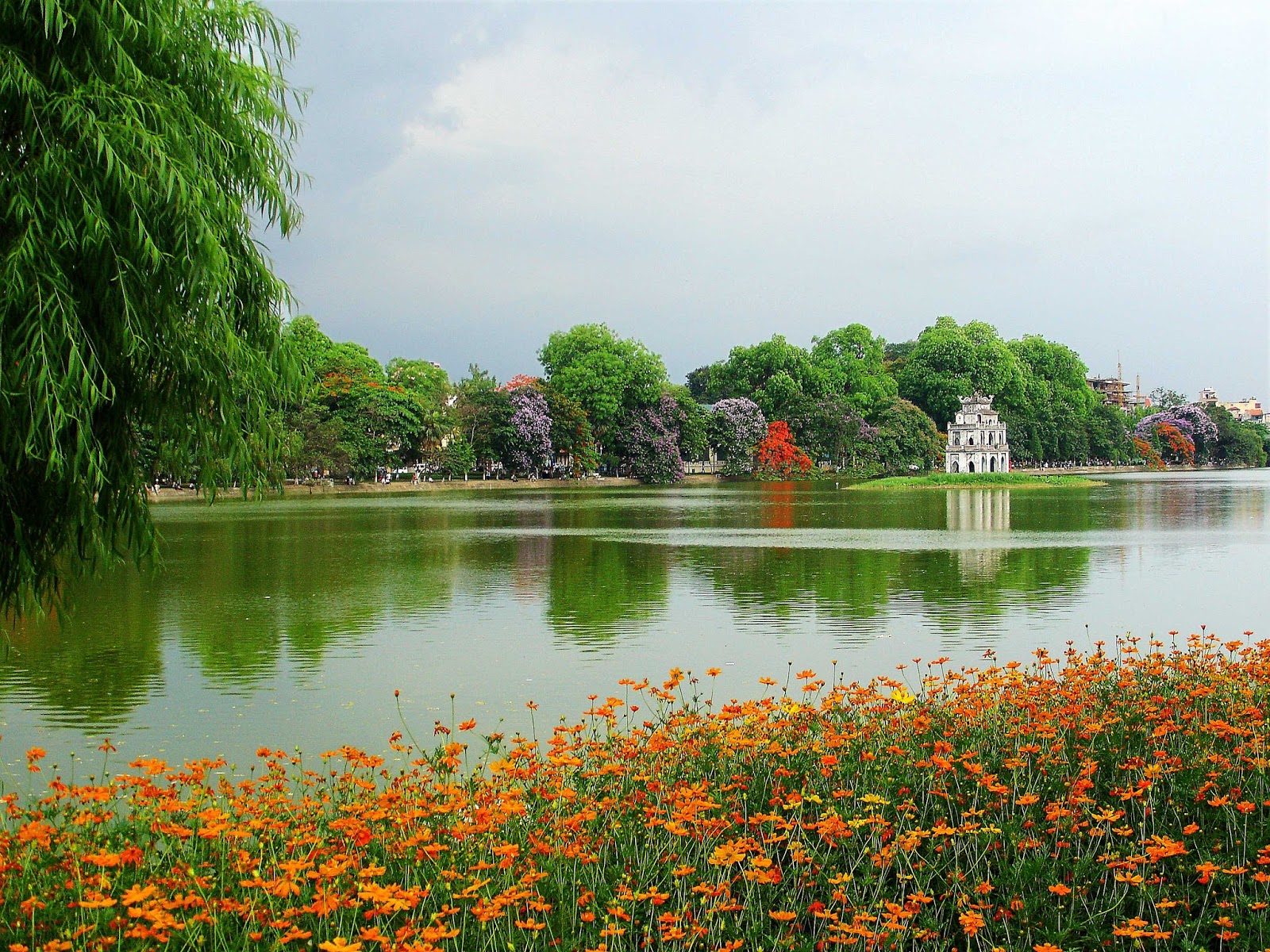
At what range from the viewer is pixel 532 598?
54.0 ft

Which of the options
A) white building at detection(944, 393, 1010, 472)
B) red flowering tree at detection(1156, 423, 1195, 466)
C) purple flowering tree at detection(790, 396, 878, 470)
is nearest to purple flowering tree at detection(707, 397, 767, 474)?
purple flowering tree at detection(790, 396, 878, 470)

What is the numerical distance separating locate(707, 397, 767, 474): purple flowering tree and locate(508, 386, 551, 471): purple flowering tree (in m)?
15.7

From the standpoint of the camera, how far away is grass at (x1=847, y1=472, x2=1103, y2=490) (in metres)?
72.9

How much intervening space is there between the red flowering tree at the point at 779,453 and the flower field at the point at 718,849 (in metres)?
81.0

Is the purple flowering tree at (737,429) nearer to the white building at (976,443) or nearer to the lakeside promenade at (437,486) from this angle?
the lakeside promenade at (437,486)

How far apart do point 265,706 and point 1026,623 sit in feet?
28.0

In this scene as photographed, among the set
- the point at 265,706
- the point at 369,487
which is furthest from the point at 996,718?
the point at 369,487

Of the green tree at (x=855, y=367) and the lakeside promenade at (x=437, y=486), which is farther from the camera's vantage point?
the green tree at (x=855, y=367)

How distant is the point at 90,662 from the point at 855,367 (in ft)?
292

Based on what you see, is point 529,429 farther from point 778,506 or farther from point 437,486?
point 778,506

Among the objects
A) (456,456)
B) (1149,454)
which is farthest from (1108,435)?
(456,456)

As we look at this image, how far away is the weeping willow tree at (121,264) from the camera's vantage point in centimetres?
534

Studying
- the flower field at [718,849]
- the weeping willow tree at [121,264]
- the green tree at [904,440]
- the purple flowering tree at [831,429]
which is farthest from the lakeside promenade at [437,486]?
the flower field at [718,849]

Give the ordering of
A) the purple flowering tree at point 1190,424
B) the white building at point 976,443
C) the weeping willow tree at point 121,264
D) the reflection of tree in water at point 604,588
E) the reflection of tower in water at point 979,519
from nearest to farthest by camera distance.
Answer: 1. the weeping willow tree at point 121,264
2. the reflection of tree in water at point 604,588
3. the reflection of tower in water at point 979,519
4. the white building at point 976,443
5. the purple flowering tree at point 1190,424
